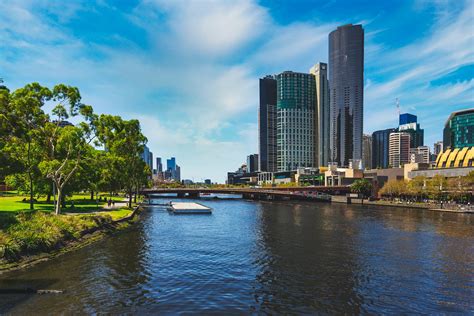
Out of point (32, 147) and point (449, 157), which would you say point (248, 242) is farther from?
point (449, 157)

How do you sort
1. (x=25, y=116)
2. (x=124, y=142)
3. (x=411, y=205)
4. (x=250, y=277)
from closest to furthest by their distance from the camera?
1. (x=250, y=277)
2. (x=25, y=116)
3. (x=124, y=142)
4. (x=411, y=205)

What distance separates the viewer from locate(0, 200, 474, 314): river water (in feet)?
83.5

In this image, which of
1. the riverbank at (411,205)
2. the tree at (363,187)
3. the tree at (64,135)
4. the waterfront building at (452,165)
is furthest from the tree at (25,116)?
the tree at (363,187)

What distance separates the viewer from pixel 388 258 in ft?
140

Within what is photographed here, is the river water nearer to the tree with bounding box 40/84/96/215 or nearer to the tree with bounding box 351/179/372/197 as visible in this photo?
the tree with bounding box 40/84/96/215

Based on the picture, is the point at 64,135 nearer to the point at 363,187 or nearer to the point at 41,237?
the point at 41,237

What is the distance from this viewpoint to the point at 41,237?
39188 millimetres

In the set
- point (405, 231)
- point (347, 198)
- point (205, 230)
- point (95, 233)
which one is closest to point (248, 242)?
point (205, 230)

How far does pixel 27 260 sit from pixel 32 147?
33.0m

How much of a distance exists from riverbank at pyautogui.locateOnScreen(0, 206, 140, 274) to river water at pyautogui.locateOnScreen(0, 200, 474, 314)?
203cm

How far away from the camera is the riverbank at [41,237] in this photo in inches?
1352

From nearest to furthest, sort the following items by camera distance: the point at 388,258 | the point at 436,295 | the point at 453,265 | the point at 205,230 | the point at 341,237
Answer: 1. the point at 436,295
2. the point at 453,265
3. the point at 388,258
4. the point at 341,237
5. the point at 205,230

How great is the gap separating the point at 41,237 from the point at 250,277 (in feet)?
85.7

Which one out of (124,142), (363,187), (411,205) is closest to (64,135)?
(124,142)
